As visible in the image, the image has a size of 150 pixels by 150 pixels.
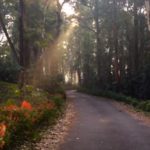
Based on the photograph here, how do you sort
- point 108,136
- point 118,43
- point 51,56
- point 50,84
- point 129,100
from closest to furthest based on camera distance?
point 108,136
point 129,100
point 50,84
point 51,56
point 118,43

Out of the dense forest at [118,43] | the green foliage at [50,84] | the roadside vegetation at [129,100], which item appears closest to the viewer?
the roadside vegetation at [129,100]

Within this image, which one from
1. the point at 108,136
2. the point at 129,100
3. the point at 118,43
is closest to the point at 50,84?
the point at 129,100

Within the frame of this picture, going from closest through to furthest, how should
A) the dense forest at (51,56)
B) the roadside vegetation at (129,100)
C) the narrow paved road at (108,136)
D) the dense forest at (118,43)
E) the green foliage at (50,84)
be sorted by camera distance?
the narrow paved road at (108,136), the dense forest at (51,56), the roadside vegetation at (129,100), the green foliage at (50,84), the dense forest at (118,43)

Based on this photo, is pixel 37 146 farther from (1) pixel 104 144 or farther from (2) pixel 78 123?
(2) pixel 78 123

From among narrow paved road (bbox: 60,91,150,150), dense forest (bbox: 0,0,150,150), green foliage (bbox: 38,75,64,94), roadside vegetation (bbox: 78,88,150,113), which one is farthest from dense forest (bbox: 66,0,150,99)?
narrow paved road (bbox: 60,91,150,150)

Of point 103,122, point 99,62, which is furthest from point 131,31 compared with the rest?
point 103,122

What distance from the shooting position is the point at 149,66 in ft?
106

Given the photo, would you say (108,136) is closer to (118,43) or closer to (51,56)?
(51,56)

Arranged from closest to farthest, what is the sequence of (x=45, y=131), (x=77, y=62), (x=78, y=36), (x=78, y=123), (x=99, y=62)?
(x=45, y=131) → (x=78, y=123) → (x=99, y=62) → (x=78, y=36) → (x=77, y=62)

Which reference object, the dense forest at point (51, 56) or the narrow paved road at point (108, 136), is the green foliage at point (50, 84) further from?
the narrow paved road at point (108, 136)

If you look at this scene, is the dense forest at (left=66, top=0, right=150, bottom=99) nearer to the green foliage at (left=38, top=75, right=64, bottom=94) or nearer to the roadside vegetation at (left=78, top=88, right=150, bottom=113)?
the roadside vegetation at (left=78, top=88, right=150, bottom=113)

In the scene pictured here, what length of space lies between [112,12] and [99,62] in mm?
7364

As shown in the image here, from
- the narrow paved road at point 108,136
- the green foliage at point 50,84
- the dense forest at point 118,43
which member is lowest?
the narrow paved road at point 108,136

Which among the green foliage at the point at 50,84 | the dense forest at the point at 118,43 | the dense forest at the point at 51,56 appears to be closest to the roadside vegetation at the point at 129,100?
the dense forest at the point at 51,56
